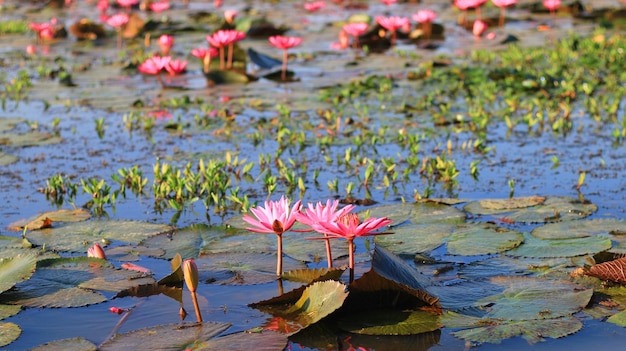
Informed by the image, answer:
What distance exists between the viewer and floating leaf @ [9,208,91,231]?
4.20 m

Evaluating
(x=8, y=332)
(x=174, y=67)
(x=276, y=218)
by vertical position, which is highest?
(x=174, y=67)

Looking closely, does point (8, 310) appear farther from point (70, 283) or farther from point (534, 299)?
point (534, 299)

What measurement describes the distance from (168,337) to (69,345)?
0.32 metres

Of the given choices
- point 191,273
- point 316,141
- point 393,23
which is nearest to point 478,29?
point 393,23

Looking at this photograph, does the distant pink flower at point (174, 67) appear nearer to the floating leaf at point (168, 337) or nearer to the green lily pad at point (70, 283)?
the green lily pad at point (70, 283)

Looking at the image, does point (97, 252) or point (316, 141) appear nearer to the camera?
point (97, 252)

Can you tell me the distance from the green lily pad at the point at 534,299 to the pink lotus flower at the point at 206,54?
553cm

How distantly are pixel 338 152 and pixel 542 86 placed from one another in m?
2.42

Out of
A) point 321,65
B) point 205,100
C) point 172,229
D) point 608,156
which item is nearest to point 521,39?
point 321,65

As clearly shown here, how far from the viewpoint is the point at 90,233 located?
13.5ft

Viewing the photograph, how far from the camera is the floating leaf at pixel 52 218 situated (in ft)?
13.8

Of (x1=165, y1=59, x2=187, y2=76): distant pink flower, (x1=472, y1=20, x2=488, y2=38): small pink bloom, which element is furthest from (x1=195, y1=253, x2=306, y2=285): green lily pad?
(x1=472, y1=20, x2=488, y2=38): small pink bloom

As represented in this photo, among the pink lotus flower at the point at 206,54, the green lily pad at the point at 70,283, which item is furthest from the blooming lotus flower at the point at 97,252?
the pink lotus flower at the point at 206,54

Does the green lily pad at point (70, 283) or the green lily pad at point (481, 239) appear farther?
the green lily pad at point (481, 239)
